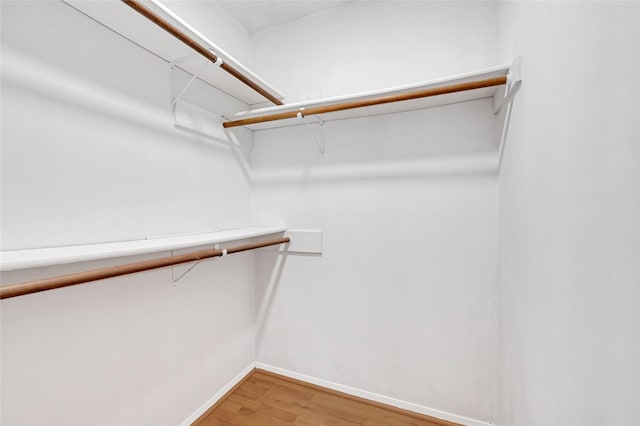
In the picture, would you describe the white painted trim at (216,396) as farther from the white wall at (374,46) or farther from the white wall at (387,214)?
the white wall at (374,46)

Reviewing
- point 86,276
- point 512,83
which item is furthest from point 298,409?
point 512,83

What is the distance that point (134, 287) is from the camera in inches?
48.5

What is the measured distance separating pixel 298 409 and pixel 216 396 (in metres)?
0.53

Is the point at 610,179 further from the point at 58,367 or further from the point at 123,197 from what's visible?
the point at 58,367

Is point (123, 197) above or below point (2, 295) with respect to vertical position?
above

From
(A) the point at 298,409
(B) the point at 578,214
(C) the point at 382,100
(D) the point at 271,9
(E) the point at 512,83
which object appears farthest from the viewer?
(D) the point at 271,9

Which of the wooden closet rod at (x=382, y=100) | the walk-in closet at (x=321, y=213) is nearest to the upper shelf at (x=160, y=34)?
the walk-in closet at (x=321, y=213)

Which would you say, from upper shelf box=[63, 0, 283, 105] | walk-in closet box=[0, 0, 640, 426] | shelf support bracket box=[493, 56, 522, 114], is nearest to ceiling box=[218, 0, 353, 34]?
walk-in closet box=[0, 0, 640, 426]

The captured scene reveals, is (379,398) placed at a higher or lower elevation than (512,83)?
lower

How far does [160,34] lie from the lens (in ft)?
3.76

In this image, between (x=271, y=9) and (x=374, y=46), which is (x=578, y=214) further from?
(x=271, y=9)

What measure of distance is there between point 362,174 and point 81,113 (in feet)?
4.58

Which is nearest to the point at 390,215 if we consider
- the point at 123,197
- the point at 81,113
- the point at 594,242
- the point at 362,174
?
the point at 362,174

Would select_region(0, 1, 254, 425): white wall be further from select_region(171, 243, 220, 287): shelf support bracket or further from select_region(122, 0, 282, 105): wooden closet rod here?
select_region(122, 0, 282, 105): wooden closet rod
